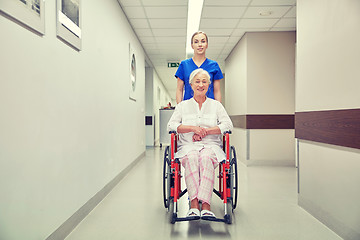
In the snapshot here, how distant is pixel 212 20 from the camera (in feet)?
15.3

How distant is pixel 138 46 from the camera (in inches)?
237

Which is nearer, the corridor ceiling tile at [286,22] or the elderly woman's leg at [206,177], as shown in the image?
the elderly woman's leg at [206,177]

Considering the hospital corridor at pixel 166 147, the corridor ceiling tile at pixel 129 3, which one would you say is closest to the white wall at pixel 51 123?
the hospital corridor at pixel 166 147

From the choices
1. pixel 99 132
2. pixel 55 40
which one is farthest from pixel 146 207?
pixel 55 40

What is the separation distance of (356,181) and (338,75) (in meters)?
0.80

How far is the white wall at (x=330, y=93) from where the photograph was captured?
1.88 meters

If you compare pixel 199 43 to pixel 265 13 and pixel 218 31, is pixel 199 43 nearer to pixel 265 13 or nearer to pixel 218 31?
pixel 265 13

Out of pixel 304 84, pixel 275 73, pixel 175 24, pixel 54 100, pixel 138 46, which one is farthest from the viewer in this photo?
pixel 138 46

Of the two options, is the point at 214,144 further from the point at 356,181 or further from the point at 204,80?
the point at 356,181

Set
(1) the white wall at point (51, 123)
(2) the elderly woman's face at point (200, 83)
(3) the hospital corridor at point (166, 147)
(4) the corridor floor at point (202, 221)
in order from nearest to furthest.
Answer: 1. (1) the white wall at point (51, 123)
2. (3) the hospital corridor at point (166, 147)
3. (4) the corridor floor at point (202, 221)
4. (2) the elderly woman's face at point (200, 83)

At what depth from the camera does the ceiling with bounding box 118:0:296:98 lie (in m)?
4.04

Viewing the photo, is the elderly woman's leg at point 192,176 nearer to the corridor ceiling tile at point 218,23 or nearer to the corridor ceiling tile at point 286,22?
the corridor ceiling tile at point 218,23

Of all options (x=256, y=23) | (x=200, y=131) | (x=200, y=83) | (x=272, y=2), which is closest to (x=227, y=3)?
(x=272, y=2)

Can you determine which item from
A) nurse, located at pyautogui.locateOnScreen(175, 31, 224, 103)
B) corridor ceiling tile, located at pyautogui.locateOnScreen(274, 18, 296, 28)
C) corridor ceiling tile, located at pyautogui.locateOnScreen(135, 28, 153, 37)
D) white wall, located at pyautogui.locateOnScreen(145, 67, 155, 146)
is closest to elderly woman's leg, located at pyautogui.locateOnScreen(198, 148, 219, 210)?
nurse, located at pyautogui.locateOnScreen(175, 31, 224, 103)
